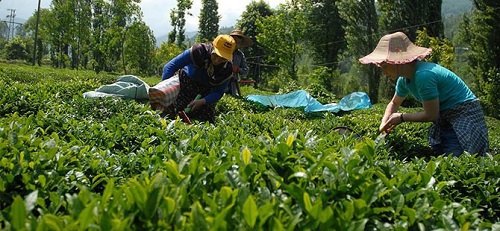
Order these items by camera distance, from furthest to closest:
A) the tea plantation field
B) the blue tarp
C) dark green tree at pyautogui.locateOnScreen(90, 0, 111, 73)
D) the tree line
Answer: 1. dark green tree at pyautogui.locateOnScreen(90, 0, 111, 73)
2. the tree line
3. the blue tarp
4. the tea plantation field

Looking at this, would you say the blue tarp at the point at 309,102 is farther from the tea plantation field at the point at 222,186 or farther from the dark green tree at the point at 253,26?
the dark green tree at the point at 253,26

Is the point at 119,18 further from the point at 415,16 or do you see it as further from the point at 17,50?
the point at 17,50

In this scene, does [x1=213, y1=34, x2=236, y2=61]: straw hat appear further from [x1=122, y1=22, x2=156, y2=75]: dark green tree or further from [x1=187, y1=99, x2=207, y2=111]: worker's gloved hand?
[x1=122, y1=22, x2=156, y2=75]: dark green tree

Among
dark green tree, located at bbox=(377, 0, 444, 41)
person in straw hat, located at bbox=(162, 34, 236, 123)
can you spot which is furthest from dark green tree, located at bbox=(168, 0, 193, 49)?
person in straw hat, located at bbox=(162, 34, 236, 123)

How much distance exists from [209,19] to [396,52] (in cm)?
3732

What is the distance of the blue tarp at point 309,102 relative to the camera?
10.7m

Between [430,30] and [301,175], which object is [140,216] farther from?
[430,30]

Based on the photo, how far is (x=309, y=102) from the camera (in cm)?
1095

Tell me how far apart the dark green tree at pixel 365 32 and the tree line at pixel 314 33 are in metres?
0.06

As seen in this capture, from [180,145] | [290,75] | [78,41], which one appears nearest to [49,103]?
[180,145]

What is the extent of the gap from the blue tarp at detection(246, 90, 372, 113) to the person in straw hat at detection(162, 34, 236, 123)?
19.6 ft

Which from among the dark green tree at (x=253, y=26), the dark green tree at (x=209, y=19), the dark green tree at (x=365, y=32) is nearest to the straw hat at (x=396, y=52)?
the dark green tree at (x=365, y=32)

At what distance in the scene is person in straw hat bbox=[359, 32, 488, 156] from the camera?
330cm

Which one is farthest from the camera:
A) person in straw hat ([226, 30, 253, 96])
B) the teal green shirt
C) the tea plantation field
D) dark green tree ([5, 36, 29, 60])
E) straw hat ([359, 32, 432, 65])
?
dark green tree ([5, 36, 29, 60])
